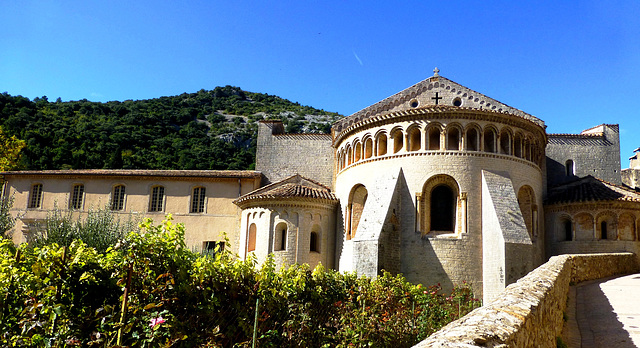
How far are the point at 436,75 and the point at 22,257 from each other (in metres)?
23.3

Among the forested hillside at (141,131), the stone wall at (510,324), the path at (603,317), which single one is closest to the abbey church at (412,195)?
the path at (603,317)

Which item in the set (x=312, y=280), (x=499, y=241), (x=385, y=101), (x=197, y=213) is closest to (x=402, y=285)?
(x=312, y=280)

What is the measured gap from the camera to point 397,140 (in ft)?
72.5

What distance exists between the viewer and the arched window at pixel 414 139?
70.0ft

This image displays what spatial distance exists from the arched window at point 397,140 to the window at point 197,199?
13.3 metres

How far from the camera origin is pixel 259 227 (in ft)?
79.5

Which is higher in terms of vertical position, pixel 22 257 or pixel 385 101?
pixel 385 101

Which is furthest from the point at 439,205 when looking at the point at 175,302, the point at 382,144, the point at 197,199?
the point at 175,302

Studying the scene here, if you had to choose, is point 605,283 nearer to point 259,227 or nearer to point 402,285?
point 402,285

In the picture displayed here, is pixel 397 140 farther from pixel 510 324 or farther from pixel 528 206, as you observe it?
pixel 510 324

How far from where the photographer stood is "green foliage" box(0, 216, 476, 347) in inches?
216

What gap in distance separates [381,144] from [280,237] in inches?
268

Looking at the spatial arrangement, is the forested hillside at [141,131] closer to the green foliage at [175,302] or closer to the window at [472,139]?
the window at [472,139]

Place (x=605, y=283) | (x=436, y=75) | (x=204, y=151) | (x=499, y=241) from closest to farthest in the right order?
(x=605, y=283) → (x=499, y=241) → (x=436, y=75) → (x=204, y=151)
